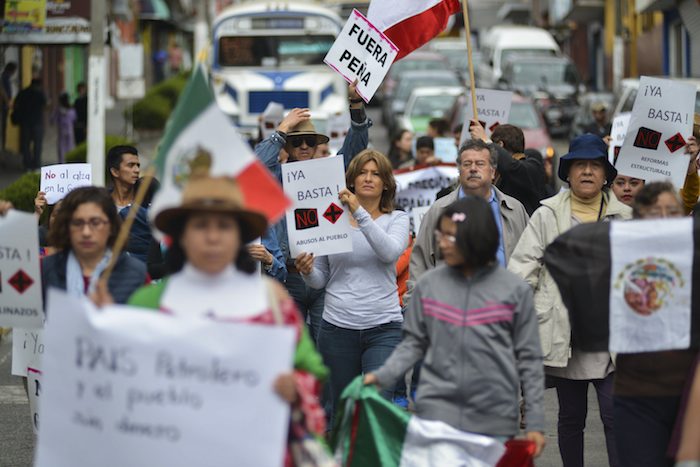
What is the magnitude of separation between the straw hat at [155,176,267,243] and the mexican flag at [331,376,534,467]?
131 cm

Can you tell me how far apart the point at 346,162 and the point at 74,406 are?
17.0ft

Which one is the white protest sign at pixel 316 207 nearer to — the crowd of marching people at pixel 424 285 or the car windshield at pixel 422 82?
the crowd of marching people at pixel 424 285

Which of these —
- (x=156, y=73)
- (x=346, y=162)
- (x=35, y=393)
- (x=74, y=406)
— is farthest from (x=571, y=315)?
(x=156, y=73)

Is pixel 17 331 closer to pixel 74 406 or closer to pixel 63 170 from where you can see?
pixel 63 170

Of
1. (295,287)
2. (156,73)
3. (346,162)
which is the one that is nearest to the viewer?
(295,287)

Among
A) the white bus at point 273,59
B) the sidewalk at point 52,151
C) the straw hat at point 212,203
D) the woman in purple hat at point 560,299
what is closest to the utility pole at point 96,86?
the sidewalk at point 52,151

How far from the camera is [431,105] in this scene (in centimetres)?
2836

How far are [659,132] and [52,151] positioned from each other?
22.7 m

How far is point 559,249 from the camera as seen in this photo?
607 centimetres

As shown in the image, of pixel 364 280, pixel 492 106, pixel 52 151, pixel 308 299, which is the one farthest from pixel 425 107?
pixel 364 280

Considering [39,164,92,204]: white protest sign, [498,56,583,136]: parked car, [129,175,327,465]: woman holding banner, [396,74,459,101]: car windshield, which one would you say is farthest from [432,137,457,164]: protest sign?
[396,74,459,101]: car windshield

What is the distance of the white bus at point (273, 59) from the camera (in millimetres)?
24656

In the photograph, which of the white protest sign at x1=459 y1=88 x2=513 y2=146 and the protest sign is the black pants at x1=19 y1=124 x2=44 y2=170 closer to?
the protest sign

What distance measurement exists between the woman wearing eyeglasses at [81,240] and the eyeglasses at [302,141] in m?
3.16
